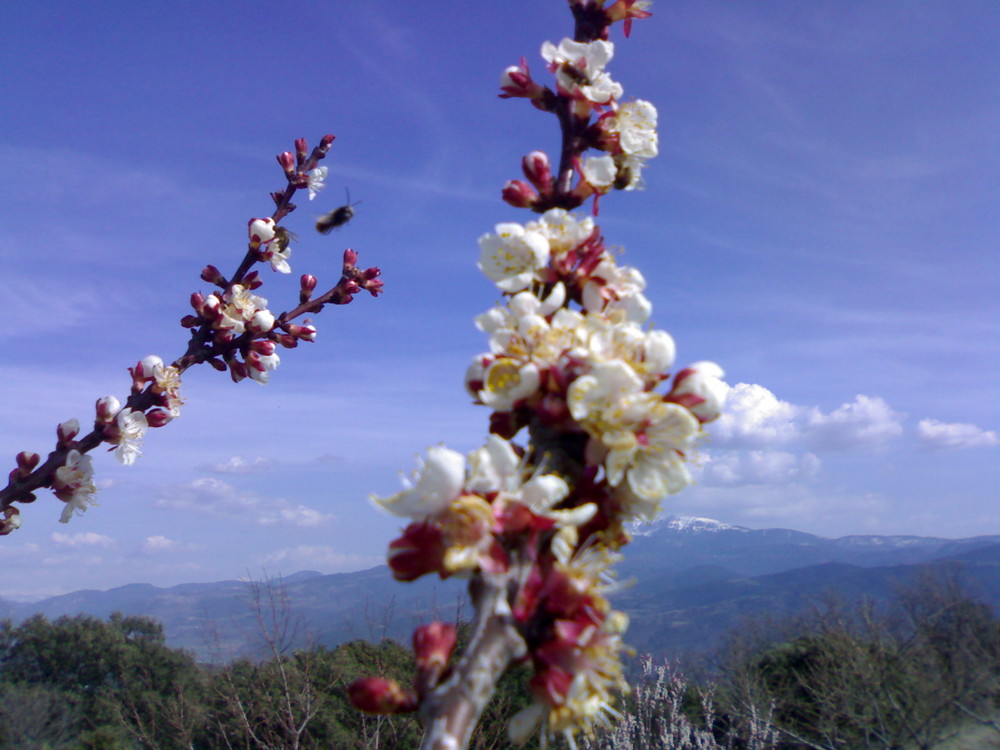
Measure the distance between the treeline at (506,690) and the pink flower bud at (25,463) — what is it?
565 centimetres

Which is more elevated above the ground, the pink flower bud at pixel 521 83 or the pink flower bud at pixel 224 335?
the pink flower bud at pixel 521 83

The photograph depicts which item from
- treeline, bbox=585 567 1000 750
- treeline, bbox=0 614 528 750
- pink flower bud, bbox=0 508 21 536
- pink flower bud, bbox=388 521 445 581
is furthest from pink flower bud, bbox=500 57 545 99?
treeline, bbox=585 567 1000 750

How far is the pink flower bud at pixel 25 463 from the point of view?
2.74m

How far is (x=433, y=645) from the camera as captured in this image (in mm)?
1053

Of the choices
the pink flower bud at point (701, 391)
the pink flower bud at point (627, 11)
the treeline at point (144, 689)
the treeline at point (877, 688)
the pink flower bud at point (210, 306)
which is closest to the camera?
the pink flower bud at point (701, 391)

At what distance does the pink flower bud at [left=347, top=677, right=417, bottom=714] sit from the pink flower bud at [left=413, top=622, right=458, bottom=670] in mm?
82

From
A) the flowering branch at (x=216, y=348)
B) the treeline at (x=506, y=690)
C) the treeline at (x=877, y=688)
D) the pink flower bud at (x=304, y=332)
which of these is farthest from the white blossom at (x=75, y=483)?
the treeline at (x=877, y=688)

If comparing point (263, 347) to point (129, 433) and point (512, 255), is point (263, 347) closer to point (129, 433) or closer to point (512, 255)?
point (129, 433)

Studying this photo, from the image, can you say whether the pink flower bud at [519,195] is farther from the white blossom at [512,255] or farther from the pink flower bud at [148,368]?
the pink flower bud at [148,368]

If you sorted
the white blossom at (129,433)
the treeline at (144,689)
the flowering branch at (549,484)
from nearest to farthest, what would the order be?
the flowering branch at (549,484) → the white blossom at (129,433) → the treeline at (144,689)

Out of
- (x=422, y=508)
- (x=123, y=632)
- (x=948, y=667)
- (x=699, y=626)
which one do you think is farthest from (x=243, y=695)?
(x=699, y=626)

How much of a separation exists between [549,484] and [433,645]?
33 cm

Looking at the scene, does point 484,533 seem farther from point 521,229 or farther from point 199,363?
point 199,363

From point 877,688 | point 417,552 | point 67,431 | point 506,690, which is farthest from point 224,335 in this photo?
point 877,688
